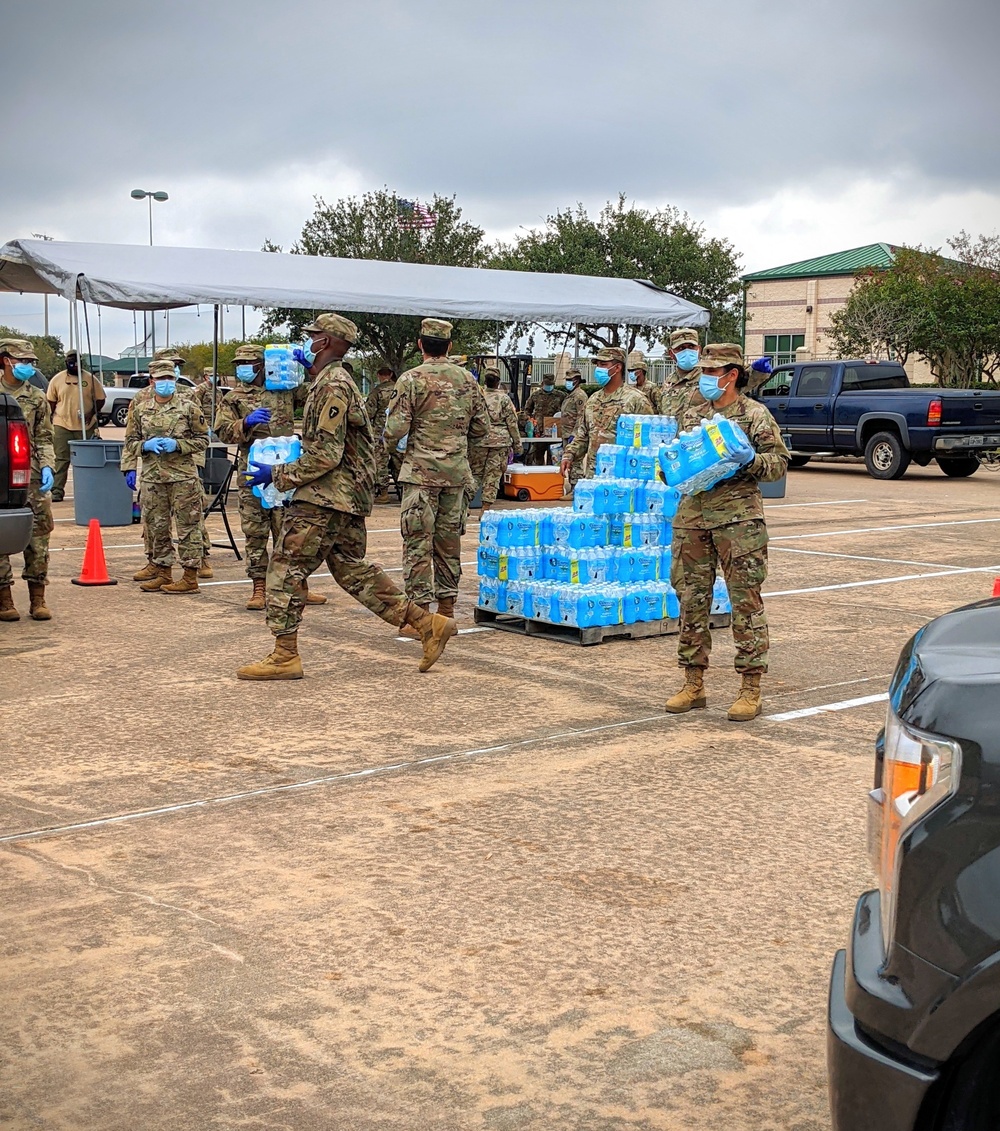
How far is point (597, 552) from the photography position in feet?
29.9

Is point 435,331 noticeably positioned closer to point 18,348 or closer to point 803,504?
point 18,348

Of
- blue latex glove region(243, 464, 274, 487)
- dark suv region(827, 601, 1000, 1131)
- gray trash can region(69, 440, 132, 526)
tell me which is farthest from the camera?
gray trash can region(69, 440, 132, 526)

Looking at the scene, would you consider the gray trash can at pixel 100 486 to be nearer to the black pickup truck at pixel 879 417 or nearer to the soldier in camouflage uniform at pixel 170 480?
the soldier in camouflage uniform at pixel 170 480

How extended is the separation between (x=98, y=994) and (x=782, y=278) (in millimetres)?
59593

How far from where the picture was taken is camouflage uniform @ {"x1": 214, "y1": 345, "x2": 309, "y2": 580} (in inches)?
395

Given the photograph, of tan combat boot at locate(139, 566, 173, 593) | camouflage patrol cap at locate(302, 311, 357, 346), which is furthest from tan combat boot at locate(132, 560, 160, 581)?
camouflage patrol cap at locate(302, 311, 357, 346)

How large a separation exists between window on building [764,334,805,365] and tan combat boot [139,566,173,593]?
50.4 metres

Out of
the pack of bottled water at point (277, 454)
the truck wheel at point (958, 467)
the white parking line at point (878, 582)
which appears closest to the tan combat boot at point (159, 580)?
the pack of bottled water at point (277, 454)

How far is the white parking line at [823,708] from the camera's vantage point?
6.98 m

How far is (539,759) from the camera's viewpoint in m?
6.13

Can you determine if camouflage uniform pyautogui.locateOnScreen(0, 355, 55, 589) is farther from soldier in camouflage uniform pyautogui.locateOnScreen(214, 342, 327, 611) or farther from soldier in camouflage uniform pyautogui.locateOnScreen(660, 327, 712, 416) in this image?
soldier in camouflage uniform pyautogui.locateOnScreen(660, 327, 712, 416)

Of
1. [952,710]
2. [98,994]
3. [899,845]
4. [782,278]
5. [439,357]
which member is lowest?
[98,994]

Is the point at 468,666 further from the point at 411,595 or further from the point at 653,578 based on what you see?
the point at 653,578

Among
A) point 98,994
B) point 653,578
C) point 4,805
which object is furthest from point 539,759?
point 653,578
